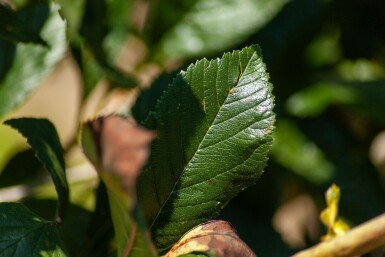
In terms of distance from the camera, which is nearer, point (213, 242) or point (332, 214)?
point (213, 242)

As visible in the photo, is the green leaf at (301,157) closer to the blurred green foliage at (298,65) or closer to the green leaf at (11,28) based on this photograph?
the blurred green foliage at (298,65)

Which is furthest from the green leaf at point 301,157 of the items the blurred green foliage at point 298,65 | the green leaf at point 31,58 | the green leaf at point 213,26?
the green leaf at point 31,58

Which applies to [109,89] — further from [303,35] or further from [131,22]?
[303,35]

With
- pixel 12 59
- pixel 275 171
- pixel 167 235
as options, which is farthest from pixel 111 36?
pixel 167 235

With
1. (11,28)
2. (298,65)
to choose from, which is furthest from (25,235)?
(298,65)

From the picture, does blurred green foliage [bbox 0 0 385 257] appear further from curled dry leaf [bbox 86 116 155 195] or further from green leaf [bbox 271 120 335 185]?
curled dry leaf [bbox 86 116 155 195]

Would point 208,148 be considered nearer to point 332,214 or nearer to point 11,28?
point 332,214
